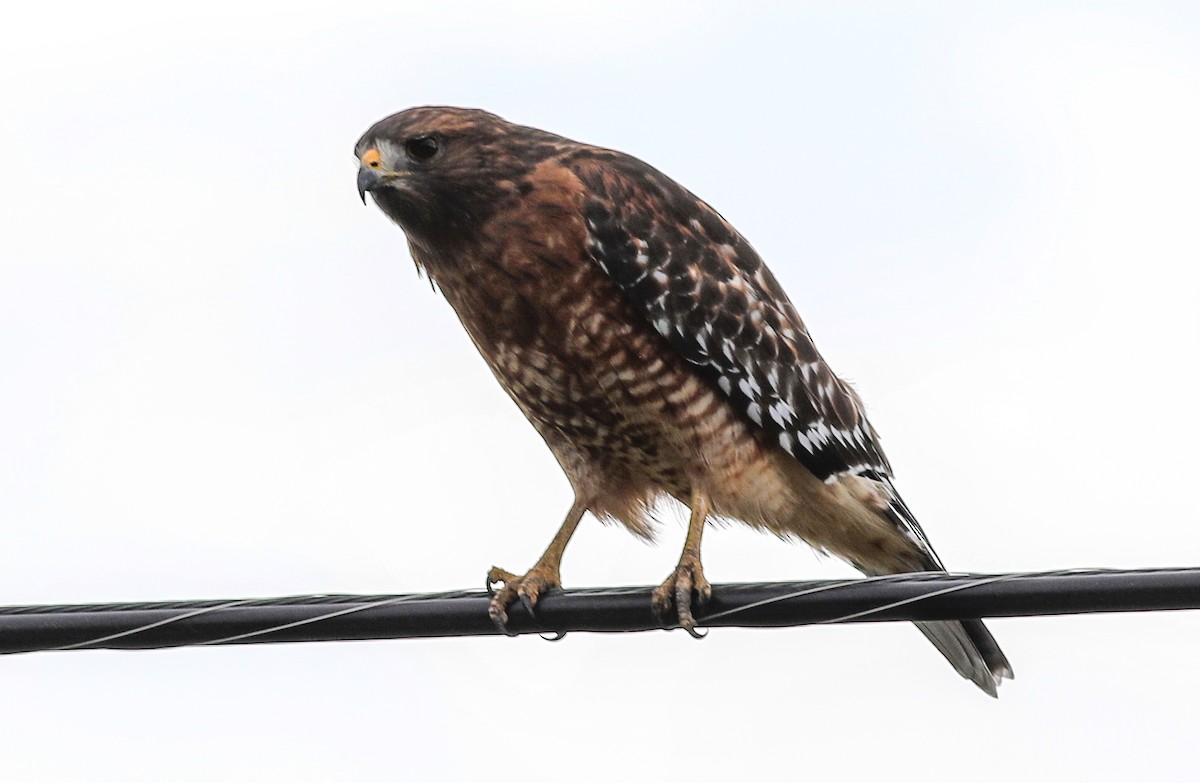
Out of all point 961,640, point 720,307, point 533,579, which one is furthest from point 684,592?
point 961,640

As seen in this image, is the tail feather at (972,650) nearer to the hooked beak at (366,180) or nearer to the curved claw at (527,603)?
the curved claw at (527,603)

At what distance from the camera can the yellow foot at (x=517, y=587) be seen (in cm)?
497

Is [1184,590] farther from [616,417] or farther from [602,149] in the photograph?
[602,149]

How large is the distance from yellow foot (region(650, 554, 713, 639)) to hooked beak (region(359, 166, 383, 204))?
1.61m

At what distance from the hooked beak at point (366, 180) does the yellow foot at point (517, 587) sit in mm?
1305

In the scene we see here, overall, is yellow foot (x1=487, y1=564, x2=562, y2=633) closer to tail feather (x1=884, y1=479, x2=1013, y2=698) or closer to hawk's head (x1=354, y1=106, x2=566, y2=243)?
hawk's head (x1=354, y1=106, x2=566, y2=243)

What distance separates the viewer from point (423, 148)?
592 cm

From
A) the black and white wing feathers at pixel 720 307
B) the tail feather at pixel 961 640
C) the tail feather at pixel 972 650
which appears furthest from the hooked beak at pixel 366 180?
the tail feather at pixel 972 650

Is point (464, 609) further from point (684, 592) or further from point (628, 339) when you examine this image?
point (628, 339)

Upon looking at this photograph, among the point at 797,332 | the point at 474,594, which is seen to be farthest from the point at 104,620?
the point at 797,332

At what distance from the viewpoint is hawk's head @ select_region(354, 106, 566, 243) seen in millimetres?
5828

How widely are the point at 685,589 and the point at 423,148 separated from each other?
5.81ft

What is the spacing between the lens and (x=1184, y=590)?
12.6ft

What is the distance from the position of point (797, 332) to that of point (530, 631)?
2027 mm
